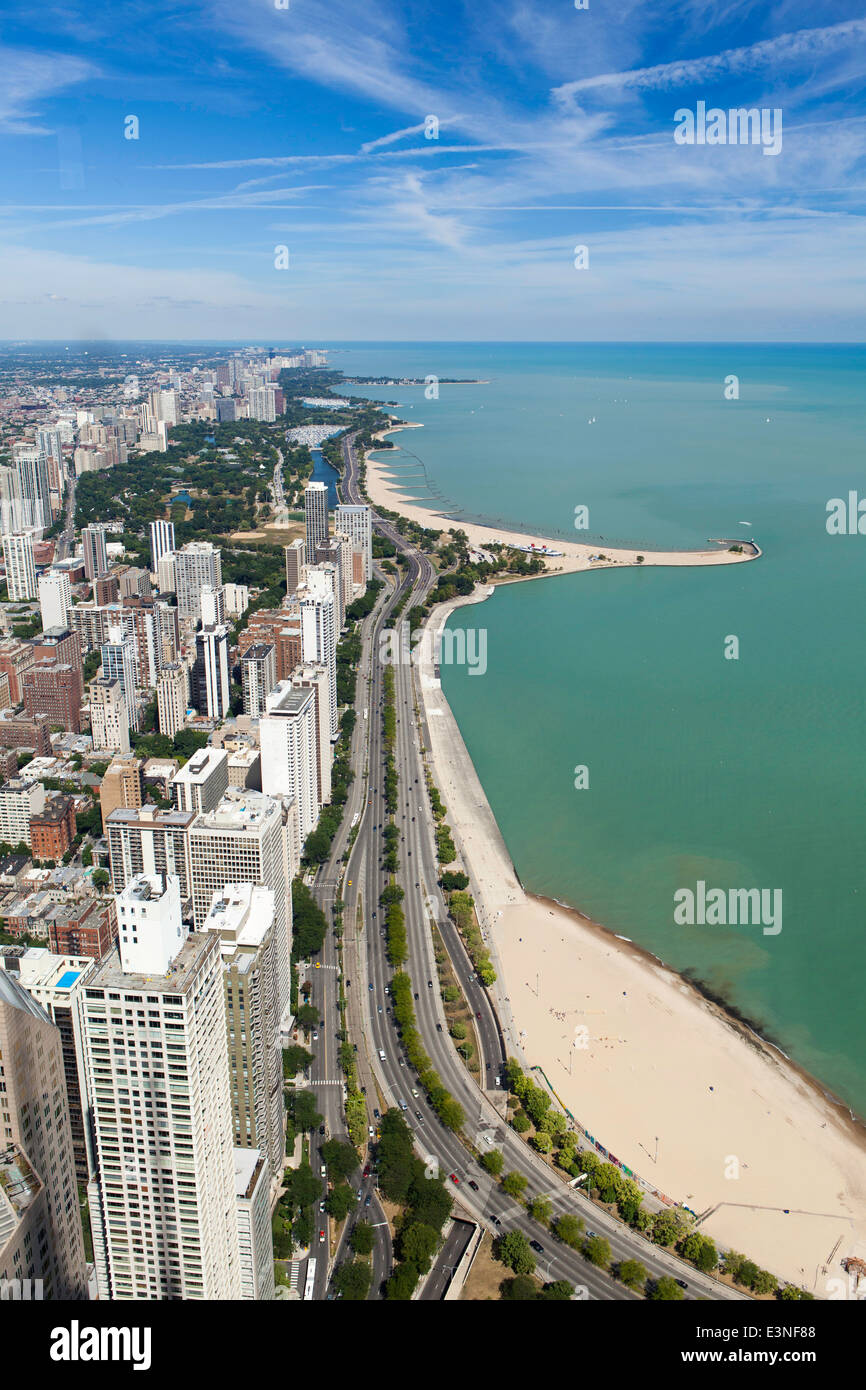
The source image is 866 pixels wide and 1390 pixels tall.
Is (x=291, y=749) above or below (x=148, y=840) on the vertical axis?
above

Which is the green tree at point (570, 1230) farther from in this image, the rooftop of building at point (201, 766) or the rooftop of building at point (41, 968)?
the rooftop of building at point (201, 766)

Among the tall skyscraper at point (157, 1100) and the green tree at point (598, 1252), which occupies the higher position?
the tall skyscraper at point (157, 1100)

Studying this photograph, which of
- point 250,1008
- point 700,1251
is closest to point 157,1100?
point 250,1008

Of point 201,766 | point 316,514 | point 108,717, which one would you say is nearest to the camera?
point 201,766

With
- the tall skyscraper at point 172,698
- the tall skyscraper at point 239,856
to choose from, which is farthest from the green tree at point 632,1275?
the tall skyscraper at point 172,698

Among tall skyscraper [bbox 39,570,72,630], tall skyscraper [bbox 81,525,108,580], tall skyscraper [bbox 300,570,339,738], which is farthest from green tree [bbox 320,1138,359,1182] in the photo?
tall skyscraper [bbox 81,525,108,580]

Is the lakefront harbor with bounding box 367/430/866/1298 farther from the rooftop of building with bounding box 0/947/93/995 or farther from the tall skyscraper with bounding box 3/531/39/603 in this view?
the tall skyscraper with bounding box 3/531/39/603

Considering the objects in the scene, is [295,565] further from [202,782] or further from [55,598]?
[202,782]
